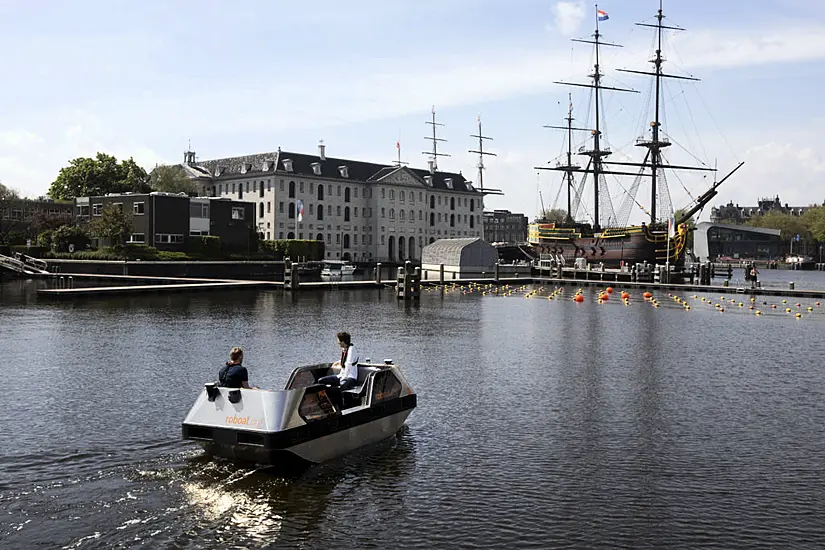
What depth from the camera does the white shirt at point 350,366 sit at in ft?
57.7

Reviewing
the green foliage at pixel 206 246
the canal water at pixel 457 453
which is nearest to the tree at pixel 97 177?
the green foliage at pixel 206 246

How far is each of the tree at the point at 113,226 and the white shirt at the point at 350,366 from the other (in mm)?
75991

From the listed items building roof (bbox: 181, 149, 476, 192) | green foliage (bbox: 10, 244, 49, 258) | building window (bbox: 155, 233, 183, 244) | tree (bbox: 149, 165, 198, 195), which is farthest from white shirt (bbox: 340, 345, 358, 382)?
building roof (bbox: 181, 149, 476, 192)

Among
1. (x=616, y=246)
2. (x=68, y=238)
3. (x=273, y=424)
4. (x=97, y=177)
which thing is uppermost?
(x=97, y=177)

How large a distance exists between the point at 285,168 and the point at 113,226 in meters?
55.1

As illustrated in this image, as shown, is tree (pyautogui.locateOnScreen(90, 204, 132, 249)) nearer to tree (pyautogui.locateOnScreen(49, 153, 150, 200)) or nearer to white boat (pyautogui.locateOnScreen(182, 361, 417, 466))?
tree (pyautogui.locateOnScreen(49, 153, 150, 200))

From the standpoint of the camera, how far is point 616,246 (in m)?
111

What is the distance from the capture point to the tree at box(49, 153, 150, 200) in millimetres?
120500

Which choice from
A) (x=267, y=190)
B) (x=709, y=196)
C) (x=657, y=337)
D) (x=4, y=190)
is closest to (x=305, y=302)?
(x=657, y=337)

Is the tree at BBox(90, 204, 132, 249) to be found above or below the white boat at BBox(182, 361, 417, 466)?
above

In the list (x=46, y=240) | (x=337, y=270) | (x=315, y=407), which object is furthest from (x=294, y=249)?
(x=315, y=407)

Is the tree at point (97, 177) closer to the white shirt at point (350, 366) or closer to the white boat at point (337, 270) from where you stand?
the white boat at point (337, 270)

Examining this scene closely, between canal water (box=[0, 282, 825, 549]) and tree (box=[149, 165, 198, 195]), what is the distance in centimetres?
10048

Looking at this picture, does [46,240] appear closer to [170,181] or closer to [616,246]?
[170,181]
